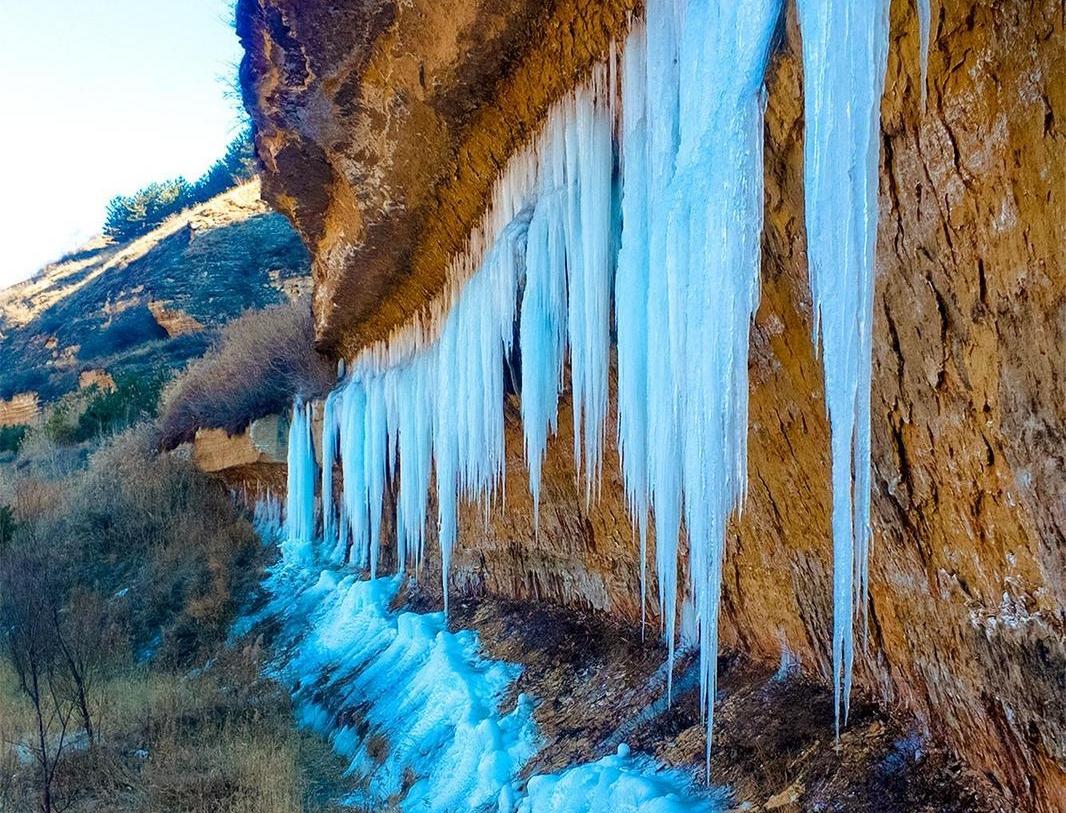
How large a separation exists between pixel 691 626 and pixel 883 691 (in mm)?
1271

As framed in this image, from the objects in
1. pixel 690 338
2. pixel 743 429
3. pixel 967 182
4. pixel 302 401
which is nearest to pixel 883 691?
pixel 743 429

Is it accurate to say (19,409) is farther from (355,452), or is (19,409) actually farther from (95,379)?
(355,452)

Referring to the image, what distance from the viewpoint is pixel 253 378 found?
452 inches

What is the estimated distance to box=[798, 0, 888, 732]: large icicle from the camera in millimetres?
1678

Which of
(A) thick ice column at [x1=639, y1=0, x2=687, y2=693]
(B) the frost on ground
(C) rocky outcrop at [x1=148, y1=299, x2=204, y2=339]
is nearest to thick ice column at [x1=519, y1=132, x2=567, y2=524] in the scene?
(A) thick ice column at [x1=639, y1=0, x2=687, y2=693]

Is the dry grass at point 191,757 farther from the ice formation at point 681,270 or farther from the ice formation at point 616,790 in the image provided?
the ice formation at point 681,270

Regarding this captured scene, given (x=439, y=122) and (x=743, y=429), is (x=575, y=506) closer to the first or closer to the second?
(x=439, y=122)

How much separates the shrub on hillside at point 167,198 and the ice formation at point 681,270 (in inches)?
992

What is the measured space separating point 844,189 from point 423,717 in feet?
14.7

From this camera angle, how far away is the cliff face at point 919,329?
174cm

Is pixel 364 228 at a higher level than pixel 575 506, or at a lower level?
higher

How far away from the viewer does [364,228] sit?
5598mm

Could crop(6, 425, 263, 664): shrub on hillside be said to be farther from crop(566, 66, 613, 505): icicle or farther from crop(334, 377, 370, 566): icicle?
crop(566, 66, 613, 505): icicle

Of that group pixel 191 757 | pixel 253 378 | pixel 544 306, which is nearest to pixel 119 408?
pixel 253 378
